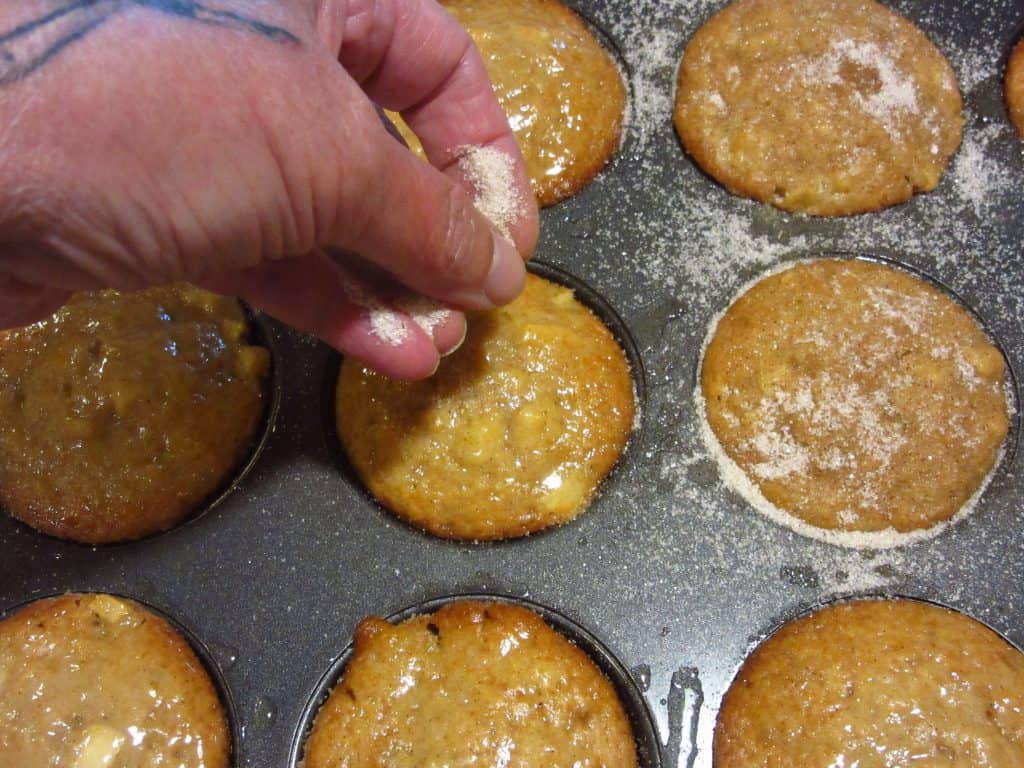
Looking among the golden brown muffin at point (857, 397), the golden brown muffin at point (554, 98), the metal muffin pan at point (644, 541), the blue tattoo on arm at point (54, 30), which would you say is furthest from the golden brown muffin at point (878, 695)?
the blue tattoo on arm at point (54, 30)

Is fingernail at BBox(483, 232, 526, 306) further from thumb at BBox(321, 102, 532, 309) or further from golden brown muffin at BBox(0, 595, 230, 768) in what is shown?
golden brown muffin at BBox(0, 595, 230, 768)

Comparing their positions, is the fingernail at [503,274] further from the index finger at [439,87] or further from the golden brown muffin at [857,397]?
the golden brown muffin at [857,397]

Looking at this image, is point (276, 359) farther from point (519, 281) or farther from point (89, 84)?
point (89, 84)

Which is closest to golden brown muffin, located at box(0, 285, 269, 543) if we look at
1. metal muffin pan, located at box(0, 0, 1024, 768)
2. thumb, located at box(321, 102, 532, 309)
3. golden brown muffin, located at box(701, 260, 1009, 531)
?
metal muffin pan, located at box(0, 0, 1024, 768)

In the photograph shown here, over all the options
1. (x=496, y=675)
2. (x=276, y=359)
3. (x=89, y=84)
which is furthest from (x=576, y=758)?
(x=89, y=84)

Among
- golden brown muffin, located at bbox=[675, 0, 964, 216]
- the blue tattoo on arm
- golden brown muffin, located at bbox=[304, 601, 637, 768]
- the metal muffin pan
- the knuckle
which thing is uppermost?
the blue tattoo on arm
